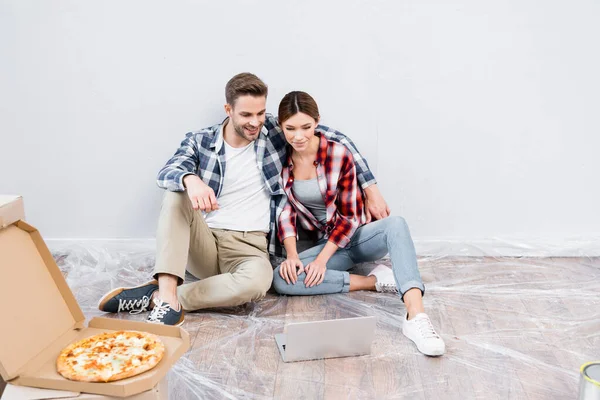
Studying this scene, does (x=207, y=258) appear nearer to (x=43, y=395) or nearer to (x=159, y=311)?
(x=159, y=311)

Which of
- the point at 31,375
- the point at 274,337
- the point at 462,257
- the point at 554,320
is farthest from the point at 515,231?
the point at 31,375

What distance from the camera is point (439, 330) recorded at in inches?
81.9

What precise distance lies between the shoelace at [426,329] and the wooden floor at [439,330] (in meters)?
0.06

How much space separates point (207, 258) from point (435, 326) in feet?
2.45

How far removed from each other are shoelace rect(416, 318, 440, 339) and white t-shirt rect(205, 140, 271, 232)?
627 millimetres

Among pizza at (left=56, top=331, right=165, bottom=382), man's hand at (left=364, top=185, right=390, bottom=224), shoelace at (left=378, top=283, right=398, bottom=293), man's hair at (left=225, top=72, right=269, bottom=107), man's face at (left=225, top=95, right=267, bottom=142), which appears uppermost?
man's hair at (left=225, top=72, right=269, bottom=107)

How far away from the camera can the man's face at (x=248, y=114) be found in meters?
2.16

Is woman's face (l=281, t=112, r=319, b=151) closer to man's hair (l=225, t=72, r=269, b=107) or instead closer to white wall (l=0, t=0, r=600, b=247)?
man's hair (l=225, t=72, r=269, b=107)

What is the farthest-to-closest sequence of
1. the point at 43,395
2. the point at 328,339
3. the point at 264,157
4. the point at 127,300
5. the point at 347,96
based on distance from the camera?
the point at 347,96 → the point at 264,157 → the point at 127,300 → the point at 328,339 → the point at 43,395

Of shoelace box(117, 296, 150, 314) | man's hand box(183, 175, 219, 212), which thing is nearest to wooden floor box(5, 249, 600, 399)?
shoelace box(117, 296, 150, 314)

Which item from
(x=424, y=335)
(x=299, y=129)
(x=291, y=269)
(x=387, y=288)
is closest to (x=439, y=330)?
(x=424, y=335)

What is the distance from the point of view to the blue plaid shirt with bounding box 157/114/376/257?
229cm

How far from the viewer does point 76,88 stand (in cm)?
249

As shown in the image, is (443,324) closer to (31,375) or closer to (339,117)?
(339,117)
